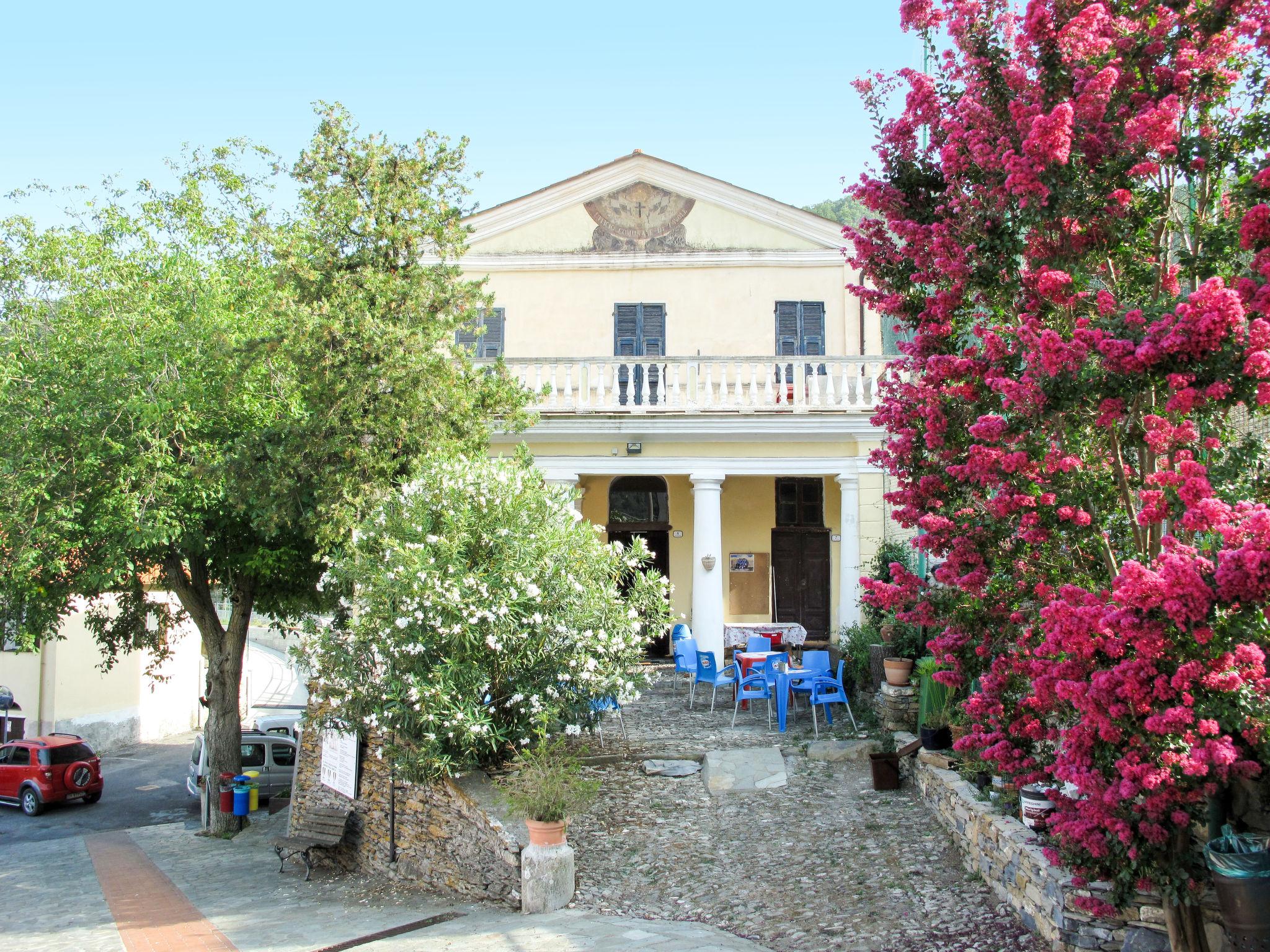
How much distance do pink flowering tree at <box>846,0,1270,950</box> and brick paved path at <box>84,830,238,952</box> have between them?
273 inches

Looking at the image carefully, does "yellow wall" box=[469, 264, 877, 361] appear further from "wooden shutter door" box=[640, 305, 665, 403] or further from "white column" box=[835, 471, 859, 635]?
"white column" box=[835, 471, 859, 635]

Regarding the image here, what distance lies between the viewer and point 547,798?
26.7ft

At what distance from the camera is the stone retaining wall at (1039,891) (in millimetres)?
5605

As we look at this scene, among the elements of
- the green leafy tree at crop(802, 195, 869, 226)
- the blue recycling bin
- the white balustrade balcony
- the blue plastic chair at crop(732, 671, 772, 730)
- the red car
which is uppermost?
the green leafy tree at crop(802, 195, 869, 226)

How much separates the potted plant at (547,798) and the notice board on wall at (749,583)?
33.6ft

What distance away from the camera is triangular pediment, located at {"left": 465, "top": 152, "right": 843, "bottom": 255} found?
1873 centimetres

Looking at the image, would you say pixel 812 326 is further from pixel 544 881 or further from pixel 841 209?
pixel 841 209

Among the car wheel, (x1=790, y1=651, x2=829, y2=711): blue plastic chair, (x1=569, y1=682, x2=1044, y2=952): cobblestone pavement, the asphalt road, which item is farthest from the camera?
the car wheel

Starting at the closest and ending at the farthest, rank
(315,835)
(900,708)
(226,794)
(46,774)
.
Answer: (315,835)
(900,708)
(226,794)
(46,774)

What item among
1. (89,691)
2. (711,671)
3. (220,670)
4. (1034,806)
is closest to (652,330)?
(711,671)

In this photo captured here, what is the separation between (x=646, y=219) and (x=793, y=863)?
1359cm

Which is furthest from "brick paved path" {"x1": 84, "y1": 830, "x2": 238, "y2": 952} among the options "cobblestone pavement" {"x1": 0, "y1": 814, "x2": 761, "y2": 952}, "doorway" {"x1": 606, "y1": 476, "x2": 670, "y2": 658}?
"doorway" {"x1": 606, "y1": 476, "x2": 670, "y2": 658}

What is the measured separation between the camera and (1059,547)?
6.21 meters

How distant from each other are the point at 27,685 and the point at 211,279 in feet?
45.6
